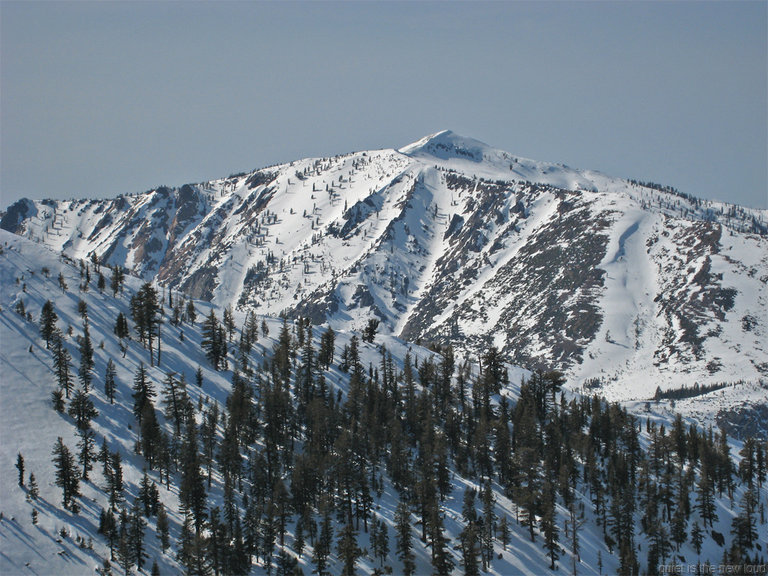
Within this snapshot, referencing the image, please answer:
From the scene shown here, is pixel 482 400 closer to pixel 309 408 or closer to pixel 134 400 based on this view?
pixel 309 408

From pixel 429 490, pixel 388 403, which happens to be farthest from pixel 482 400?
pixel 429 490

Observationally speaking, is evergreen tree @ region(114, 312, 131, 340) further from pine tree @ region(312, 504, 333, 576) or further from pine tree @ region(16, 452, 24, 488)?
pine tree @ region(312, 504, 333, 576)

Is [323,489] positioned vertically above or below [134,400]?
below

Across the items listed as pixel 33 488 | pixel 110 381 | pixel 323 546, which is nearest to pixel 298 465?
pixel 323 546

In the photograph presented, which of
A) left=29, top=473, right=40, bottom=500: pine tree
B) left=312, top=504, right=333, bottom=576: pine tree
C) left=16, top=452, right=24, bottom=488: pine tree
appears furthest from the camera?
left=16, top=452, right=24, bottom=488: pine tree

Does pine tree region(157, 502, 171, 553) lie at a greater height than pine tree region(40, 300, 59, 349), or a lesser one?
lesser

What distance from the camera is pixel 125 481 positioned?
110938 millimetres

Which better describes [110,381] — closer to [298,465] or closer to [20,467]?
[20,467]

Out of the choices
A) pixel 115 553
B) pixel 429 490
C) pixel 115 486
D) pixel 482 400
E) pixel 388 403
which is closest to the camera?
pixel 115 553

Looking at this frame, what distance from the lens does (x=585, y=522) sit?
132625mm

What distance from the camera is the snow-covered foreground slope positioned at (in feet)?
318

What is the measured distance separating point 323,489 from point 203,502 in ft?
79.3

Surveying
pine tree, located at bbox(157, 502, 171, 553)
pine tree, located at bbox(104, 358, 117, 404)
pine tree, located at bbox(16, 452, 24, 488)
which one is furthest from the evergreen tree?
pine tree, located at bbox(157, 502, 171, 553)

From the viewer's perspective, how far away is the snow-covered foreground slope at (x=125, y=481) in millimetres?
96812
